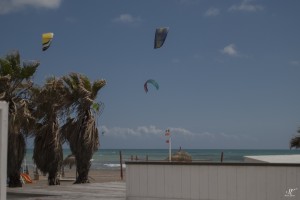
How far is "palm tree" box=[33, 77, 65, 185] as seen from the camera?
2320 cm

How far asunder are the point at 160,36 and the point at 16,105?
7.14 metres

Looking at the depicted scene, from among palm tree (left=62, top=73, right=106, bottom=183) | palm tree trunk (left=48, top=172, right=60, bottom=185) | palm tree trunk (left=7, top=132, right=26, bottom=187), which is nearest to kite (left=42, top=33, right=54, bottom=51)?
palm tree (left=62, top=73, right=106, bottom=183)

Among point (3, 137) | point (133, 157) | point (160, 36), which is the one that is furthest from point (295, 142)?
point (133, 157)

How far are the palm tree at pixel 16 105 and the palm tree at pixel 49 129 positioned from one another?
2.34 feet

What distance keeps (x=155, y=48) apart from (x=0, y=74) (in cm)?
685

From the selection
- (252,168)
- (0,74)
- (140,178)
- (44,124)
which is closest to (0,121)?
(140,178)

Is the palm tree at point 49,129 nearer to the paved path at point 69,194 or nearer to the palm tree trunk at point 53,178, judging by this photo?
the palm tree trunk at point 53,178

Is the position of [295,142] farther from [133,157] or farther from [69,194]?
[133,157]

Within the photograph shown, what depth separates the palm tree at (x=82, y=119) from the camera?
23938mm

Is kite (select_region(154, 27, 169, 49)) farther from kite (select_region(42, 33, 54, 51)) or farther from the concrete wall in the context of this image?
the concrete wall

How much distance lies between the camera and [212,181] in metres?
14.2

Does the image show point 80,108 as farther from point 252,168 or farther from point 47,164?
point 252,168

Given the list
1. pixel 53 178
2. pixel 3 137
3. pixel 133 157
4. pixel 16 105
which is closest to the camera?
pixel 3 137

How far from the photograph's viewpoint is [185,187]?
14.5 meters
